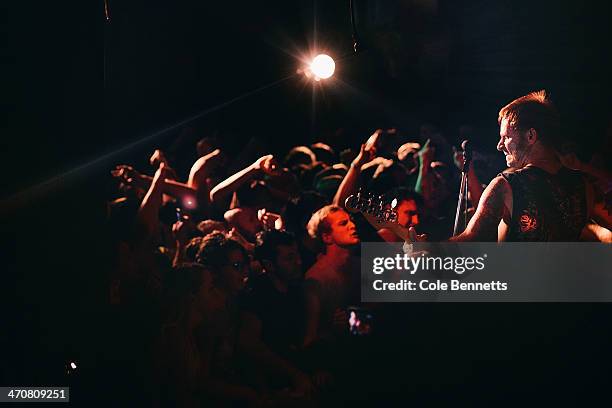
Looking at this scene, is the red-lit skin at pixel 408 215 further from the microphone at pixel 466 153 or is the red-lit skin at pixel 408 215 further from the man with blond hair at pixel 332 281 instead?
the microphone at pixel 466 153

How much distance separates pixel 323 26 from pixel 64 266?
2.24 meters

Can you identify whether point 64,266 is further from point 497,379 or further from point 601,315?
point 601,315

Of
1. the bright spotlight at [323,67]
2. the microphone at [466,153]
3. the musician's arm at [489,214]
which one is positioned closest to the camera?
the musician's arm at [489,214]

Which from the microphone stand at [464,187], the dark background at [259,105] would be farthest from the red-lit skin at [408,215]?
the dark background at [259,105]

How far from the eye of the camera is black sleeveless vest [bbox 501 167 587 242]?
157 inches

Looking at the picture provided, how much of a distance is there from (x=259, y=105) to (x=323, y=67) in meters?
0.47

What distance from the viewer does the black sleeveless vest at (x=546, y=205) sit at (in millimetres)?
3988

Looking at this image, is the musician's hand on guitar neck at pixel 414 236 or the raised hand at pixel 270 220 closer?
the musician's hand on guitar neck at pixel 414 236

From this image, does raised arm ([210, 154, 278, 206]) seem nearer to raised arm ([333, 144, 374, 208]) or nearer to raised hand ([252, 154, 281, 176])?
raised hand ([252, 154, 281, 176])

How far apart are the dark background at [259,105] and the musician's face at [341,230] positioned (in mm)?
503

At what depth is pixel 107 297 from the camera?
4.23 meters

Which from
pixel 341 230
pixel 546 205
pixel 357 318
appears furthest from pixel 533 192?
pixel 357 318

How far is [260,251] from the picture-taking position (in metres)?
4.16

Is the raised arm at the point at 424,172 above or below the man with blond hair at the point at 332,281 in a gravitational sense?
above
